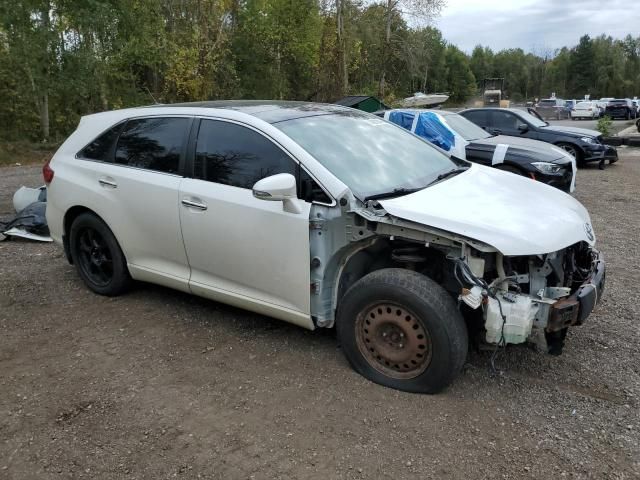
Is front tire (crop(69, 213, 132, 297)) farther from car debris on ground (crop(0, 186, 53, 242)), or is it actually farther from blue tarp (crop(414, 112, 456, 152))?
blue tarp (crop(414, 112, 456, 152))

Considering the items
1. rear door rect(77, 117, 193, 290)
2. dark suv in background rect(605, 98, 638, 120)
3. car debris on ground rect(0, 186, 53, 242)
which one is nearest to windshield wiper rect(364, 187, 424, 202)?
rear door rect(77, 117, 193, 290)

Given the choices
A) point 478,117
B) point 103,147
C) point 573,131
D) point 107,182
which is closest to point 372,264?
point 107,182

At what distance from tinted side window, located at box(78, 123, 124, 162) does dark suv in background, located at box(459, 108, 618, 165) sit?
8.83 m

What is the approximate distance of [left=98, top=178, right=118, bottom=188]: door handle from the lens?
4.38 metres

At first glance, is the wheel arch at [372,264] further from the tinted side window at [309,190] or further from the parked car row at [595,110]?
the parked car row at [595,110]

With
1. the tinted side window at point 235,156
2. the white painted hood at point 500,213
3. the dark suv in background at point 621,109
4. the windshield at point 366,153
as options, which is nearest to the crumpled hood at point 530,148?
the windshield at point 366,153

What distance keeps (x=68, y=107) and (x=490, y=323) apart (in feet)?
65.2

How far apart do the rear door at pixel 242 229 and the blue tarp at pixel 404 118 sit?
6.27 meters

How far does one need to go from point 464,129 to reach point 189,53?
14.5 meters

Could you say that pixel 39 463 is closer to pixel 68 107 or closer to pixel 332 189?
pixel 332 189

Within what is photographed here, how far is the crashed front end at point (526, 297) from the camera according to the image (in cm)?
296

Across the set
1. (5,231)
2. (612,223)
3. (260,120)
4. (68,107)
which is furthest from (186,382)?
(68,107)

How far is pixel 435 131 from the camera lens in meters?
9.20

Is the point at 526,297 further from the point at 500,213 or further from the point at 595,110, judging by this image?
the point at 595,110
